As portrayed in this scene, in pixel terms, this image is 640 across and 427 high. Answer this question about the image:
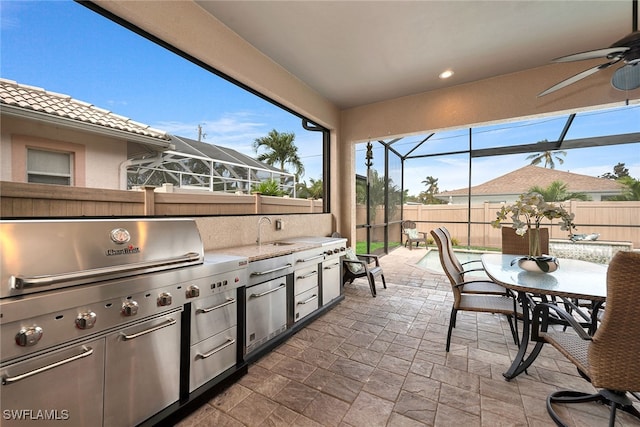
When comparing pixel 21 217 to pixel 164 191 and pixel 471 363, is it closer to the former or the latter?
pixel 164 191

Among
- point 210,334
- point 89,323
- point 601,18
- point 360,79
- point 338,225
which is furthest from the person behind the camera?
point 338,225

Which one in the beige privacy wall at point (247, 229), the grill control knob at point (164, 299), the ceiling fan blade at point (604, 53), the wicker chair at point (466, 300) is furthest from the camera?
the beige privacy wall at point (247, 229)

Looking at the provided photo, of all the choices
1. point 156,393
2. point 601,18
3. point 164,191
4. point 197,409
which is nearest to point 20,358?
point 156,393

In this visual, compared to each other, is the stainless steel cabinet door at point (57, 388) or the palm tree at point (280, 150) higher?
the palm tree at point (280, 150)

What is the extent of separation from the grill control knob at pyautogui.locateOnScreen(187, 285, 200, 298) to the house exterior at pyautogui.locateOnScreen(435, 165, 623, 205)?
694cm

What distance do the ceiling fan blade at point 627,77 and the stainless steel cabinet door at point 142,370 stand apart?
152 inches

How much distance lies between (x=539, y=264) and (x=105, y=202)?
342 centimetres

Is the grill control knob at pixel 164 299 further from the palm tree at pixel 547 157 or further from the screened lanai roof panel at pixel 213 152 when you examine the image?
the palm tree at pixel 547 157

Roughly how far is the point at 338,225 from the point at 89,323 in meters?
3.60

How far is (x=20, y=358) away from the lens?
3.14 feet

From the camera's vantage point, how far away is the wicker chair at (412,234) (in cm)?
743

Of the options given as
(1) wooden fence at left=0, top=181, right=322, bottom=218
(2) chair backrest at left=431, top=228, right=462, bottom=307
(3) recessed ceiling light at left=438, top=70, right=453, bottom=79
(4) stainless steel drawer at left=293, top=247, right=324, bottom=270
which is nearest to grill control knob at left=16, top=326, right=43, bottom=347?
(1) wooden fence at left=0, top=181, right=322, bottom=218

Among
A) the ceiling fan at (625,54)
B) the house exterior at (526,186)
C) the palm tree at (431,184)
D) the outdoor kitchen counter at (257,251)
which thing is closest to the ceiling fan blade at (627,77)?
the ceiling fan at (625,54)

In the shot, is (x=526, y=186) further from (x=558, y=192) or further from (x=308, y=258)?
(x=308, y=258)
